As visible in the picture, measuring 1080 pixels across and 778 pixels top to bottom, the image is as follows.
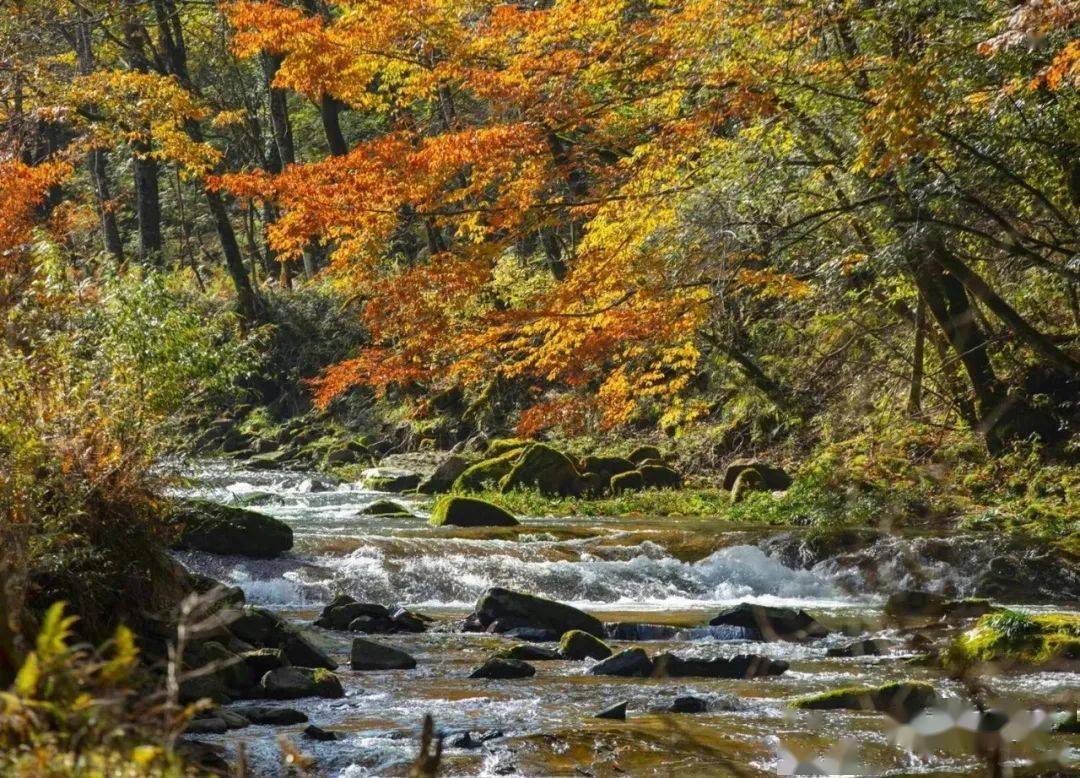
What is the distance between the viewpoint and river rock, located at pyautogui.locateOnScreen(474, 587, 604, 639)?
9.90m

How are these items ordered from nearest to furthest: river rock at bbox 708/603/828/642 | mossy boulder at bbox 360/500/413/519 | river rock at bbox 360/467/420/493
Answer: river rock at bbox 708/603/828/642
mossy boulder at bbox 360/500/413/519
river rock at bbox 360/467/420/493

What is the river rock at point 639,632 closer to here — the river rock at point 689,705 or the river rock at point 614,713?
the river rock at point 689,705

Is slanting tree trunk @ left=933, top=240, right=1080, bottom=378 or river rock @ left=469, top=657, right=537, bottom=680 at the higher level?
slanting tree trunk @ left=933, top=240, right=1080, bottom=378

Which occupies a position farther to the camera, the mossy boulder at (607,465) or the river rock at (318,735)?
the mossy boulder at (607,465)

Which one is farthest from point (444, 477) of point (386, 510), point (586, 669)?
point (586, 669)

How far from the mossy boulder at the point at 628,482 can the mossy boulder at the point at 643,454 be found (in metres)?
1.15

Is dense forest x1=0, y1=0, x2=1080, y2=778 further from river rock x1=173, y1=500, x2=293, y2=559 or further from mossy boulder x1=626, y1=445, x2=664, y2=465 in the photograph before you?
mossy boulder x1=626, y1=445, x2=664, y2=465

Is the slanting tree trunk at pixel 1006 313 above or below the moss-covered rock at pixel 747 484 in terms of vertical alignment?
above

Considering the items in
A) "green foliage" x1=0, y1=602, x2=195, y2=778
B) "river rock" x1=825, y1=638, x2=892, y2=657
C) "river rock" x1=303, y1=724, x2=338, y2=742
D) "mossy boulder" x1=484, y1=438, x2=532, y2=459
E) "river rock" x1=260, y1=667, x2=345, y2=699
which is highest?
"green foliage" x1=0, y1=602, x2=195, y2=778

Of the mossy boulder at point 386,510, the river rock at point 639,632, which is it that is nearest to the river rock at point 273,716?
the river rock at point 639,632

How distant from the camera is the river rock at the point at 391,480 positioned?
1995cm

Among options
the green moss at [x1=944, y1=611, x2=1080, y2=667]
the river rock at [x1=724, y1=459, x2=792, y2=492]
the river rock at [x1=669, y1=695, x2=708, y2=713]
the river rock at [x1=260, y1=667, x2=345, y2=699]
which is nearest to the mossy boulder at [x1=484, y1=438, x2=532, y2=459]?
the river rock at [x1=724, y1=459, x2=792, y2=492]

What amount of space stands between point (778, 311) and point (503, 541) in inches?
302

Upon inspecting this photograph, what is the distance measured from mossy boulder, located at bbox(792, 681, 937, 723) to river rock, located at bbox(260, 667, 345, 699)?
9.33ft
